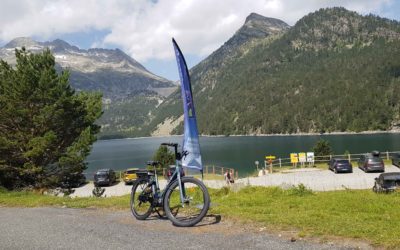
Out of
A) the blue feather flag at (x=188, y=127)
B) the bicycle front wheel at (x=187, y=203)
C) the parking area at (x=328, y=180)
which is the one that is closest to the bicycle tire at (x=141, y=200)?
the bicycle front wheel at (x=187, y=203)

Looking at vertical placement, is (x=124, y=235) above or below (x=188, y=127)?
below

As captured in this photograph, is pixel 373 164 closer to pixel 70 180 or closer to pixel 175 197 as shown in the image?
pixel 70 180

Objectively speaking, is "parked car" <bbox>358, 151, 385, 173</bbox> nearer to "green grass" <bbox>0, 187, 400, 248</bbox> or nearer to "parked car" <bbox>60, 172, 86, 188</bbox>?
"parked car" <bbox>60, 172, 86, 188</bbox>

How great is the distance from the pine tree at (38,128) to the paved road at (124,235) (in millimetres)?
16860

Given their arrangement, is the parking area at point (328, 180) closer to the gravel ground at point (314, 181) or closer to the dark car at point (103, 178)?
the gravel ground at point (314, 181)

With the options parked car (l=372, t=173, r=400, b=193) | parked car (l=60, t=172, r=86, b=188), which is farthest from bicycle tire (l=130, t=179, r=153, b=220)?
parked car (l=60, t=172, r=86, b=188)

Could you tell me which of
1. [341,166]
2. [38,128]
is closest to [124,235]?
[38,128]

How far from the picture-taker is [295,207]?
955 cm

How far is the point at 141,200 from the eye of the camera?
943 cm

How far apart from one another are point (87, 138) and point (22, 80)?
5807 mm

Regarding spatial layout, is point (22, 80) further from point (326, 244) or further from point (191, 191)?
point (326, 244)

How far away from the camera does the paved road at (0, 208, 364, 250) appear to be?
6594 millimetres

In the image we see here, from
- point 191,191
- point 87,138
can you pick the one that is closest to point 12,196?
point 191,191

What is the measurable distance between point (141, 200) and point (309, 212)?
3.74m
